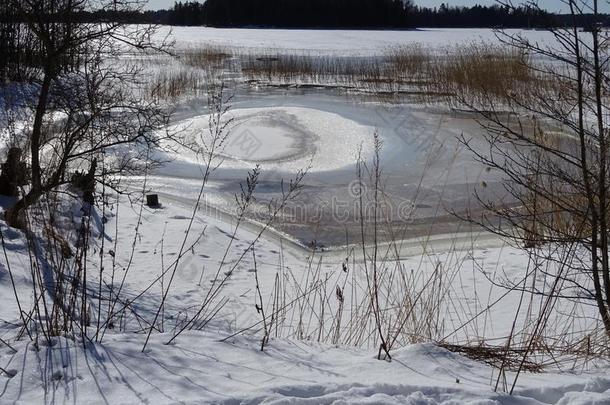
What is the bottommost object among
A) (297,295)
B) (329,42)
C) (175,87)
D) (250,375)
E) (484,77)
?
(297,295)

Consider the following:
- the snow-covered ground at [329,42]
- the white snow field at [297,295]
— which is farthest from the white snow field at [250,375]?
the snow-covered ground at [329,42]

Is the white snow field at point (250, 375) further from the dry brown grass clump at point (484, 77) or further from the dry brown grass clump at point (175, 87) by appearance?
the dry brown grass clump at point (175, 87)

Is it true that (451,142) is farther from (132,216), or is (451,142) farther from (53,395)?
(53,395)

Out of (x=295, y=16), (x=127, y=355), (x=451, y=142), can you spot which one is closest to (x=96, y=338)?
(x=127, y=355)

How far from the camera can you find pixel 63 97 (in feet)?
19.5

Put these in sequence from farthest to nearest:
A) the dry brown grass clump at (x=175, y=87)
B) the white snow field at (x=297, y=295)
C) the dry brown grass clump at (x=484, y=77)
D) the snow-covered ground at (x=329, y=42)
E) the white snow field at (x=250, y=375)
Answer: the snow-covered ground at (x=329, y=42) < the dry brown grass clump at (x=175, y=87) < the dry brown grass clump at (x=484, y=77) < the white snow field at (x=297, y=295) < the white snow field at (x=250, y=375)

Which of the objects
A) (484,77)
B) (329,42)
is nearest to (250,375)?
(484,77)

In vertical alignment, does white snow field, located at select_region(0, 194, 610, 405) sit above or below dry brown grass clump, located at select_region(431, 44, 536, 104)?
below

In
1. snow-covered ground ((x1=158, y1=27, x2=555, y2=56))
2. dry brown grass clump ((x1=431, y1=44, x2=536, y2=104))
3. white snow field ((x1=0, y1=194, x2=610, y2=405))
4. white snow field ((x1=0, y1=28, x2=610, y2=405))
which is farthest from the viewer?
snow-covered ground ((x1=158, y1=27, x2=555, y2=56))

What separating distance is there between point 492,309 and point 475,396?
273 centimetres

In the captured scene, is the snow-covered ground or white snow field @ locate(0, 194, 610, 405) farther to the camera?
the snow-covered ground

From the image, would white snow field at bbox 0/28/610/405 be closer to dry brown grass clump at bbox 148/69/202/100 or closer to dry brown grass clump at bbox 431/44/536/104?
dry brown grass clump at bbox 431/44/536/104

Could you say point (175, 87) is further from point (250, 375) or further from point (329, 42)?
point (329, 42)

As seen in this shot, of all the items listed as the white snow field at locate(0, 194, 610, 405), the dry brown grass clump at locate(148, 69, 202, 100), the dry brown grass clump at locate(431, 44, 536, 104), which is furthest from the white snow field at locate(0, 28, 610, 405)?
the dry brown grass clump at locate(148, 69, 202, 100)
